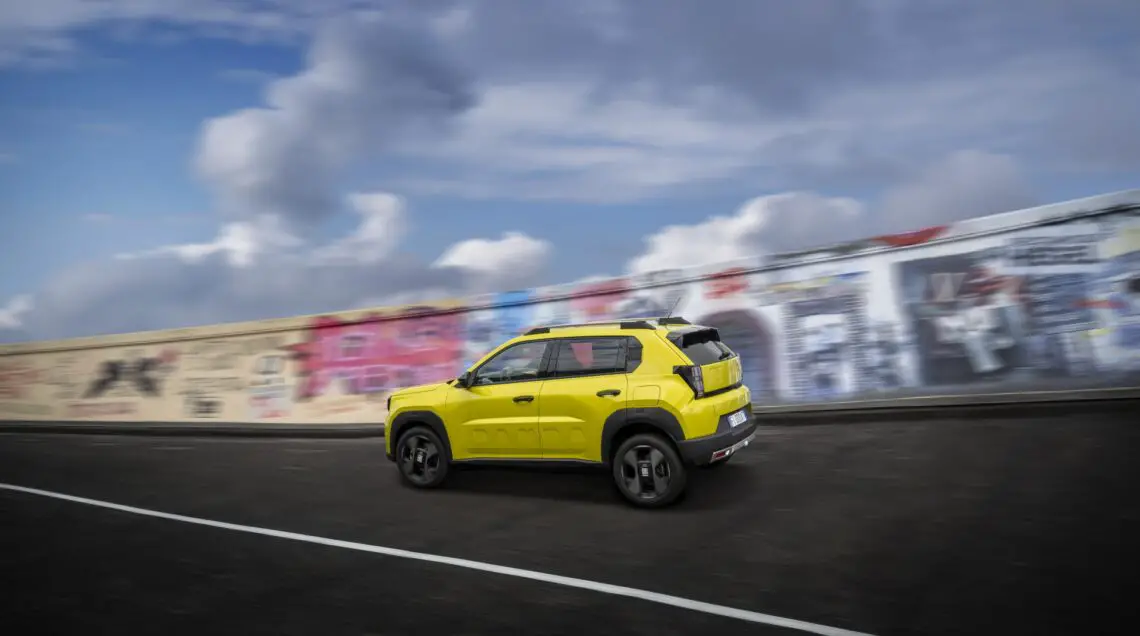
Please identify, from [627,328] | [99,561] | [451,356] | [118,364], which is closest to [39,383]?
[118,364]

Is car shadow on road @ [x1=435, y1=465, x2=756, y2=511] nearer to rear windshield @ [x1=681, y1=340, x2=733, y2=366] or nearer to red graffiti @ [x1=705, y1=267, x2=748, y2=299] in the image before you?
rear windshield @ [x1=681, y1=340, x2=733, y2=366]

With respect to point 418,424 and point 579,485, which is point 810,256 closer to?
point 579,485

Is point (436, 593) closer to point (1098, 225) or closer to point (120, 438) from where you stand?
point (1098, 225)

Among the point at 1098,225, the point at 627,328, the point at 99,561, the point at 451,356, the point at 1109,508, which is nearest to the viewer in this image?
the point at 1109,508

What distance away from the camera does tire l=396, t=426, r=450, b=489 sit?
8680 millimetres

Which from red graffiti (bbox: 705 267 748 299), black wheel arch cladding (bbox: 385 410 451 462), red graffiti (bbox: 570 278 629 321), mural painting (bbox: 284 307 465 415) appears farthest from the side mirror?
mural painting (bbox: 284 307 465 415)

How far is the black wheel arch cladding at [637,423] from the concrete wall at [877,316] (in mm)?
5473

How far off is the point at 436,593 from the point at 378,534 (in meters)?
1.87

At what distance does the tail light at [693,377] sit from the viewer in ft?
23.7

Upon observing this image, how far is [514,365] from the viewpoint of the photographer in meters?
8.25

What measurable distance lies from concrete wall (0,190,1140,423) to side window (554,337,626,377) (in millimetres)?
5219

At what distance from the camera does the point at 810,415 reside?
11.6 metres

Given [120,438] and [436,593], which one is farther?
[120,438]

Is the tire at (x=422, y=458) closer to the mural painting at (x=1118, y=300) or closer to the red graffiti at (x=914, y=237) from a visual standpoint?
the red graffiti at (x=914, y=237)
